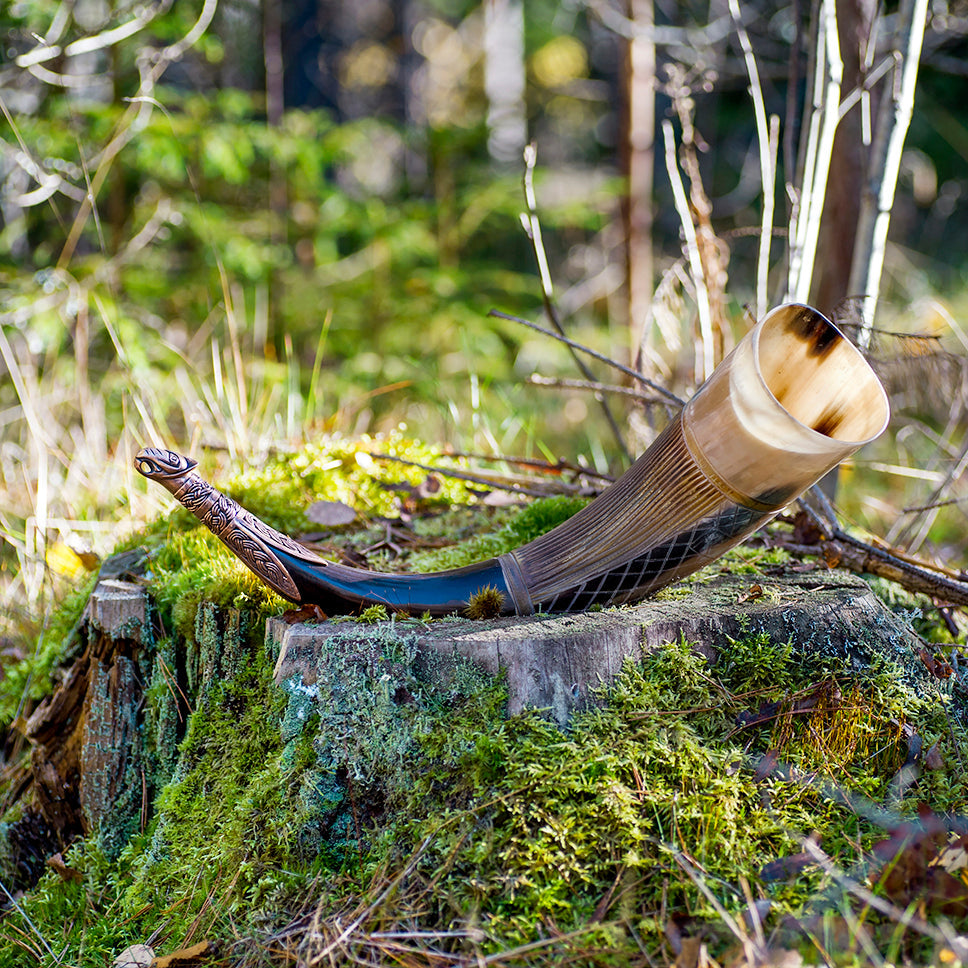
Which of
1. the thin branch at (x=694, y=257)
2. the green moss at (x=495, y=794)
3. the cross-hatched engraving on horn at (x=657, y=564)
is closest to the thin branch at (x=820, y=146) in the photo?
the thin branch at (x=694, y=257)

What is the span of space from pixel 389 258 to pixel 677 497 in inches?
204

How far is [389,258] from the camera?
20.9 feet

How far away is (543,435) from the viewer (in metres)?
7.04

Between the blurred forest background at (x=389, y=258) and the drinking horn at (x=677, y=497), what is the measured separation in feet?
3.14

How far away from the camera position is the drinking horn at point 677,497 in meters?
1.51

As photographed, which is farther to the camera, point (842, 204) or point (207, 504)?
point (842, 204)

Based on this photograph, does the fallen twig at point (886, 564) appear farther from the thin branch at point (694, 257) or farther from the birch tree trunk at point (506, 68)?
the birch tree trunk at point (506, 68)

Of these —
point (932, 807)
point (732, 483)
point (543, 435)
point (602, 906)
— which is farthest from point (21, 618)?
point (543, 435)

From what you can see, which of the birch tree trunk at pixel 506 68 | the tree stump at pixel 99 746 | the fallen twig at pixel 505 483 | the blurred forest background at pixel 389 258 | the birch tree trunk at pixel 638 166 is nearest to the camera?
the tree stump at pixel 99 746

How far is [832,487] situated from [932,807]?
6.81 feet

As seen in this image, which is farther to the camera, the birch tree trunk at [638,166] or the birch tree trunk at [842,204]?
the birch tree trunk at [638,166]

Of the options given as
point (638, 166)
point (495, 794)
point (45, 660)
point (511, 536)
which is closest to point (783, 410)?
point (495, 794)

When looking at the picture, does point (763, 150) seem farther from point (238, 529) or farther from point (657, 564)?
point (238, 529)

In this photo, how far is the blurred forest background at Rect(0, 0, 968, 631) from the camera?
311 cm
